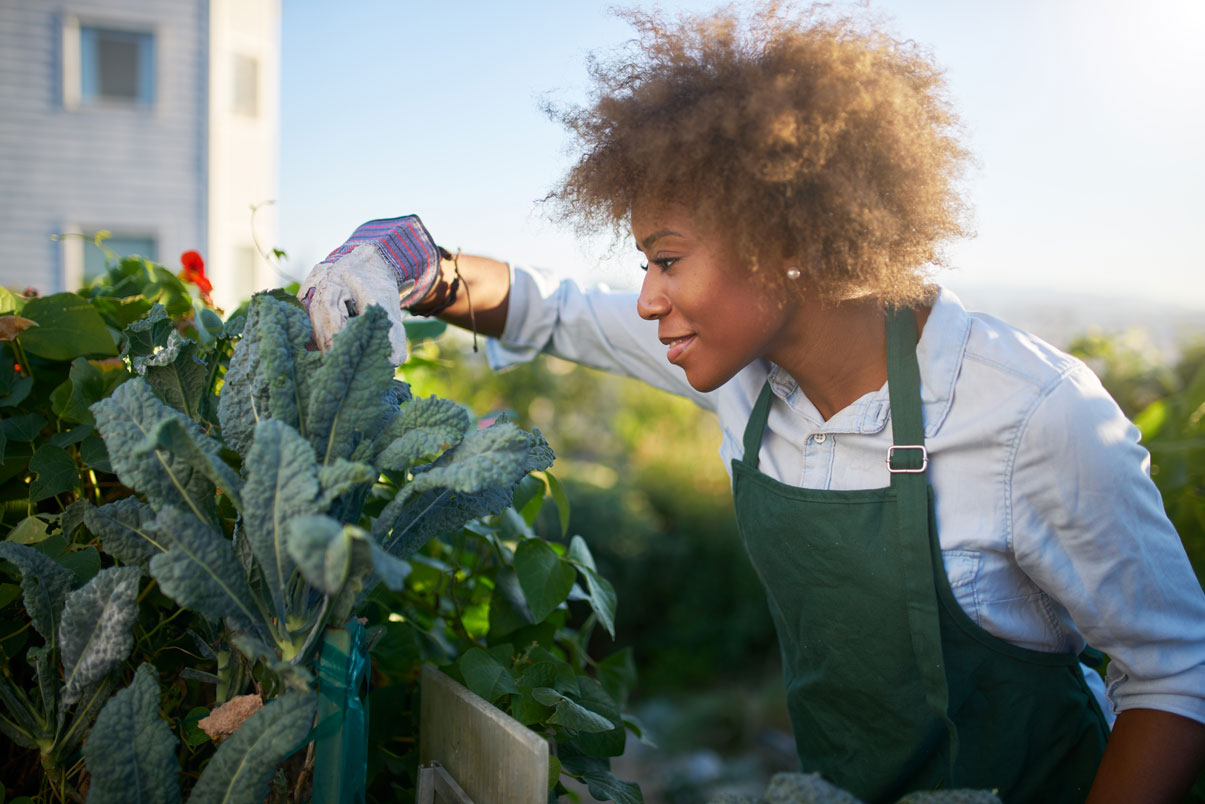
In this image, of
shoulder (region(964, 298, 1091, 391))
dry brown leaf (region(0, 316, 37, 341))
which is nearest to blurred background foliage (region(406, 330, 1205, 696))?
shoulder (region(964, 298, 1091, 391))

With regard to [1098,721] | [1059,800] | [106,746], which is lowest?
[1059,800]

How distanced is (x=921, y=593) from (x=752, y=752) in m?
3.16

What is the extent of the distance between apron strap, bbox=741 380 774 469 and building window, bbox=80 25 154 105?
8.83 metres

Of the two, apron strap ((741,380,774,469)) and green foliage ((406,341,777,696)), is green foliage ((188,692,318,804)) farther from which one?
green foliage ((406,341,777,696))

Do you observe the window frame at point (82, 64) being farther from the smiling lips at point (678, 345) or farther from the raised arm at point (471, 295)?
the smiling lips at point (678, 345)

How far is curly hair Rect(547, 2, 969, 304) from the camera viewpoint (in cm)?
100

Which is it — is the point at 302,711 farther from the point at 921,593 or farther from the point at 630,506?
the point at 630,506

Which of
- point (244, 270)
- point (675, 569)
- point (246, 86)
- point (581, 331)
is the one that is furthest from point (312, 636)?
point (246, 86)

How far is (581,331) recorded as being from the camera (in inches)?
63.6

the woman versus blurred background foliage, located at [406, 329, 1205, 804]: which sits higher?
the woman


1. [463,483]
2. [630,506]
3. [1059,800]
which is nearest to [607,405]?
[630,506]

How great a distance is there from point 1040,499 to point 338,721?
861mm

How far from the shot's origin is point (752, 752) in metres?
3.90

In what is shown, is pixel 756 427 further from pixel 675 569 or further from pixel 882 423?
pixel 675 569
